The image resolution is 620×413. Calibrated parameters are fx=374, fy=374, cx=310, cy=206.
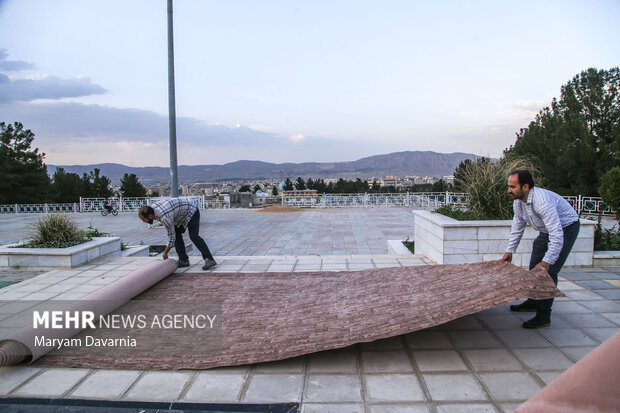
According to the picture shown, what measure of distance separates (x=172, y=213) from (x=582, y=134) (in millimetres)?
18778

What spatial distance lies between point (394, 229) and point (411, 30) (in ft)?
18.8

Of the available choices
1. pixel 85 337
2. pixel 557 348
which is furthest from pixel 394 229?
pixel 85 337

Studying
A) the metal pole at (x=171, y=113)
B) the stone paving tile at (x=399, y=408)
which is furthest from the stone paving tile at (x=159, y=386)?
the metal pole at (x=171, y=113)

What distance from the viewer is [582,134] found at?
16875mm

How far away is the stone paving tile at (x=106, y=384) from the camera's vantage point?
225cm

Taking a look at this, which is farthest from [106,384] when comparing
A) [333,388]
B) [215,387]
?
[333,388]

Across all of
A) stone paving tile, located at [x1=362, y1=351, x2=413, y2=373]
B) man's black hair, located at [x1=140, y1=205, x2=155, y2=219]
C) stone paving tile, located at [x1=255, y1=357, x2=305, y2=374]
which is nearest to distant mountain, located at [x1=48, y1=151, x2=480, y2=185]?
man's black hair, located at [x1=140, y1=205, x2=155, y2=219]

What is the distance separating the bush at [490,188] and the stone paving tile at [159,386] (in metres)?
4.61

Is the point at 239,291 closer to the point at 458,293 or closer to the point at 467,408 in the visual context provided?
the point at 458,293

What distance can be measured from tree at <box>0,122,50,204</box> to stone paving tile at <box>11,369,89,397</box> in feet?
107

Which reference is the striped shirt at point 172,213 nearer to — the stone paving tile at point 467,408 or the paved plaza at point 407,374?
the paved plaza at point 407,374

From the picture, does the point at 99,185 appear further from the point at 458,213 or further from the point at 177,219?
the point at 458,213

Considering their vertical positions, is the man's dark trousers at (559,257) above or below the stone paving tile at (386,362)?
above

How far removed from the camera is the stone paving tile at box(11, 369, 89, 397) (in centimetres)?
229
